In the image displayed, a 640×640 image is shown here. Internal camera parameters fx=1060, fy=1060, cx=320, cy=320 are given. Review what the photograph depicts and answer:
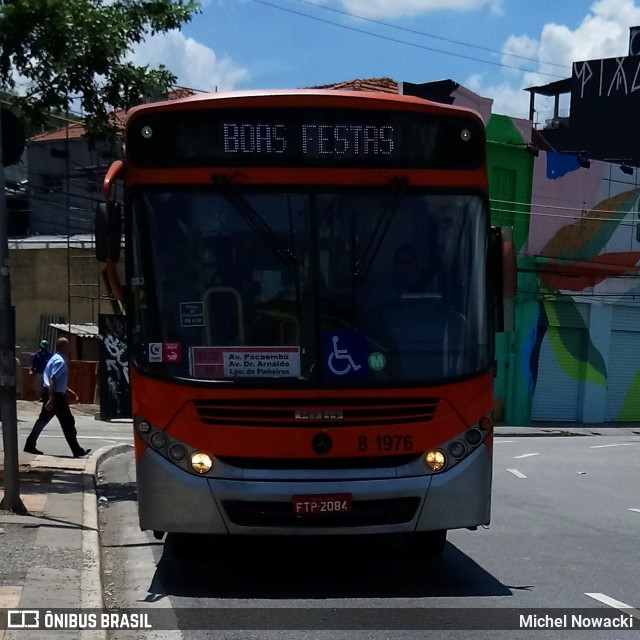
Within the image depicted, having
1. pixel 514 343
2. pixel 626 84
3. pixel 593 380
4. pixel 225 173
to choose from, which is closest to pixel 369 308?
pixel 225 173

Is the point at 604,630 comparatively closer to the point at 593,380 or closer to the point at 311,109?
the point at 311,109

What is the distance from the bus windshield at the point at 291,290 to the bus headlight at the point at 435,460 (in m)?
0.49

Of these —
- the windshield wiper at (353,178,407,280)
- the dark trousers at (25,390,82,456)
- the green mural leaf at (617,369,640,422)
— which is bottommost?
the green mural leaf at (617,369,640,422)

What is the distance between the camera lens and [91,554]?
807 cm

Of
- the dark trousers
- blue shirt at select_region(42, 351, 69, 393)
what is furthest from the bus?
the dark trousers

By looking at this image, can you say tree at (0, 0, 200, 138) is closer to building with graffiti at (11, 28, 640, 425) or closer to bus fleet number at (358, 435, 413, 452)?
bus fleet number at (358, 435, 413, 452)

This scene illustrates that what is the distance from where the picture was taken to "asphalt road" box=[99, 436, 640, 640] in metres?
6.57

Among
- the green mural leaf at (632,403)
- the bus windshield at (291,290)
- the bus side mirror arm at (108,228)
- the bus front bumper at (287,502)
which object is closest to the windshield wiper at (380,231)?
the bus windshield at (291,290)

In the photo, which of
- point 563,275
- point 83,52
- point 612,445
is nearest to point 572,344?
point 563,275

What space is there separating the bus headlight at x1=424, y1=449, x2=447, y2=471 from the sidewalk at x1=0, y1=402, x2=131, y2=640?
229 centimetres

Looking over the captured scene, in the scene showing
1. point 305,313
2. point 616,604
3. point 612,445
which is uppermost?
point 305,313

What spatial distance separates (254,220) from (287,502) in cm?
189

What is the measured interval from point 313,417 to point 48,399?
29.0 feet

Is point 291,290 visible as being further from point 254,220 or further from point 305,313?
point 254,220
